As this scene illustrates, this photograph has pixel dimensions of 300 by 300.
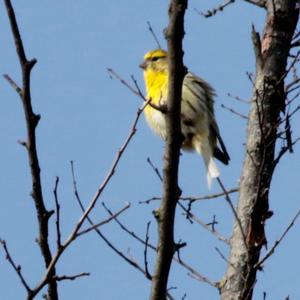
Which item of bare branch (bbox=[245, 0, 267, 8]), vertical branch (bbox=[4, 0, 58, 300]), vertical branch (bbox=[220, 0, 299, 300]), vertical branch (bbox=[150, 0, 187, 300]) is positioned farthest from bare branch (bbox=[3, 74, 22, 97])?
bare branch (bbox=[245, 0, 267, 8])

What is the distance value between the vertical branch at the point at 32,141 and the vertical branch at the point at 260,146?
2.67m

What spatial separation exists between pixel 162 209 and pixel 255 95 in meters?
2.71

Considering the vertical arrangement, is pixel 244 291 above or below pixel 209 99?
below

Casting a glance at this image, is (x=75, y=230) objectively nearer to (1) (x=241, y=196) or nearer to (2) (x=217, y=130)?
(1) (x=241, y=196)

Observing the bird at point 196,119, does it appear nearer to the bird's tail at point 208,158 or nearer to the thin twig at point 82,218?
the bird's tail at point 208,158

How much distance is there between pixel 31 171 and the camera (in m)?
2.14

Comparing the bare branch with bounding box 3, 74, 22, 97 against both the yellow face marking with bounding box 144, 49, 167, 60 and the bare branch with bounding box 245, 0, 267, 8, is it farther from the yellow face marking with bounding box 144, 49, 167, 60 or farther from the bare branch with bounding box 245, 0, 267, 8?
the yellow face marking with bounding box 144, 49, 167, 60

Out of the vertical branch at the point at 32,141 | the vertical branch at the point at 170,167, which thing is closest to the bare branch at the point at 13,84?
the vertical branch at the point at 32,141

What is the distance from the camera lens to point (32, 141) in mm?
2117

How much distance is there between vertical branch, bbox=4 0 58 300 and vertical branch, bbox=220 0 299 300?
2.67 metres

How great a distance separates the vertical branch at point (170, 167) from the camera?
2.83 meters

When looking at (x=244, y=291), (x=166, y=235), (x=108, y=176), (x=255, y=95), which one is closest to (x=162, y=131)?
(x=255, y=95)

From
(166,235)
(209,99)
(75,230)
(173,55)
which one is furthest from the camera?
(209,99)

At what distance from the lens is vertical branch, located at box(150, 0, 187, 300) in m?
2.83
